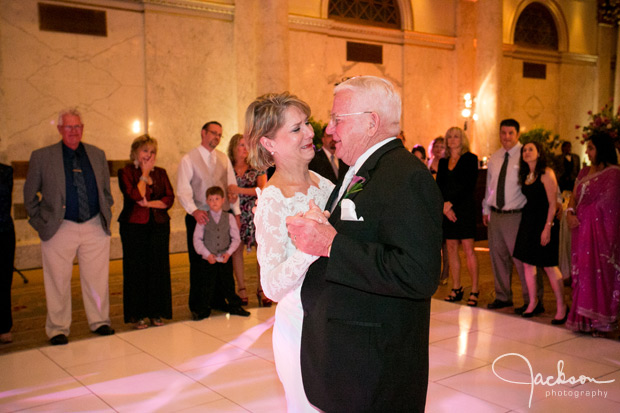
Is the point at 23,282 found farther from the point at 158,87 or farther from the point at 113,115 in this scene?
the point at 158,87

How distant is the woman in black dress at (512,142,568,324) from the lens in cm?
530

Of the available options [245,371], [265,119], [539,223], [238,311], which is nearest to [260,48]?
[238,311]

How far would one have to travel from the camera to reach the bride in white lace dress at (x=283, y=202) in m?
2.11

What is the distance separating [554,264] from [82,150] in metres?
4.54

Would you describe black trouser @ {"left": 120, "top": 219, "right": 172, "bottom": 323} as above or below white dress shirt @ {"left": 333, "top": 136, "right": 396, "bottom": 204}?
below

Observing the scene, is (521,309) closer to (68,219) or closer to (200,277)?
(200,277)

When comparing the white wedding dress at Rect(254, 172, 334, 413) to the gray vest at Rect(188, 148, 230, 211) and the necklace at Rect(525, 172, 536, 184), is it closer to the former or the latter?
the gray vest at Rect(188, 148, 230, 211)

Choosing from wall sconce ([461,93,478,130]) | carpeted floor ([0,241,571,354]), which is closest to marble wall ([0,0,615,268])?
wall sconce ([461,93,478,130])

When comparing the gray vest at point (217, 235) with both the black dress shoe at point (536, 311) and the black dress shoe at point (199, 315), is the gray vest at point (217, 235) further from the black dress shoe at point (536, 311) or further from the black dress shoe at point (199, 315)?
the black dress shoe at point (536, 311)

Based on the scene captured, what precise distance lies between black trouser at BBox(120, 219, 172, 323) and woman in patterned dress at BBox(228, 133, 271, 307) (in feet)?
2.85

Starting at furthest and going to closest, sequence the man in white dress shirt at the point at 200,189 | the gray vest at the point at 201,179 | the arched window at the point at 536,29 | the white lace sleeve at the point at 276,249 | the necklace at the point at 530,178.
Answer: the arched window at the point at 536,29 → the gray vest at the point at 201,179 → the man in white dress shirt at the point at 200,189 → the necklace at the point at 530,178 → the white lace sleeve at the point at 276,249

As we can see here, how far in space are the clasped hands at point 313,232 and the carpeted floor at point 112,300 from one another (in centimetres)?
408

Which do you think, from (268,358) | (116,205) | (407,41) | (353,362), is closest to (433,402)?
(268,358)

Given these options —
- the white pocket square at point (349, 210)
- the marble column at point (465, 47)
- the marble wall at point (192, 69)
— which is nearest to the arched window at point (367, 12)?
the marble wall at point (192, 69)
